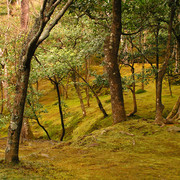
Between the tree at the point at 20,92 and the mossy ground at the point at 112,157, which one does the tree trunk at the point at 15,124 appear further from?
the mossy ground at the point at 112,157

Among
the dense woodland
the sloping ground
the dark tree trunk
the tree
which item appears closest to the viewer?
the sloping ground

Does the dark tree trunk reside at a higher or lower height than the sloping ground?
higher

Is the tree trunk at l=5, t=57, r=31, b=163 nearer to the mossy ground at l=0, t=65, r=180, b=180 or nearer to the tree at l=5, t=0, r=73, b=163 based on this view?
the tree at l=5, t=0, r=73, b=163

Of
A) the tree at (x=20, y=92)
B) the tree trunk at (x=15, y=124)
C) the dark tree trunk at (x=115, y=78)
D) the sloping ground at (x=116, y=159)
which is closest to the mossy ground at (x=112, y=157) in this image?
the sloping ground at (x=116, y=159)

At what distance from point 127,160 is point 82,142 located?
3.14 metres

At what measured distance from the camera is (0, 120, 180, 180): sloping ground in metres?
3.87

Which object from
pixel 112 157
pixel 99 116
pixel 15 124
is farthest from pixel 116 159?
pixel 99 116

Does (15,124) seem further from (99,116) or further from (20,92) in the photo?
(99,116)

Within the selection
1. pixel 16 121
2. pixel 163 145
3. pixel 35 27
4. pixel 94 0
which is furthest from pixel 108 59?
pixel 16 121

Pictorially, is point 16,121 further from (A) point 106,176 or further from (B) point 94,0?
(B) point 94,0

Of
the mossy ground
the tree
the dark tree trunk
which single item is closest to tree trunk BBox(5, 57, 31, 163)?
the tree

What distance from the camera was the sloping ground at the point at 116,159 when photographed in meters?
3.87

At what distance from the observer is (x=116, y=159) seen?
17.1ft

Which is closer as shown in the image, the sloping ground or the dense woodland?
the sloping ground
